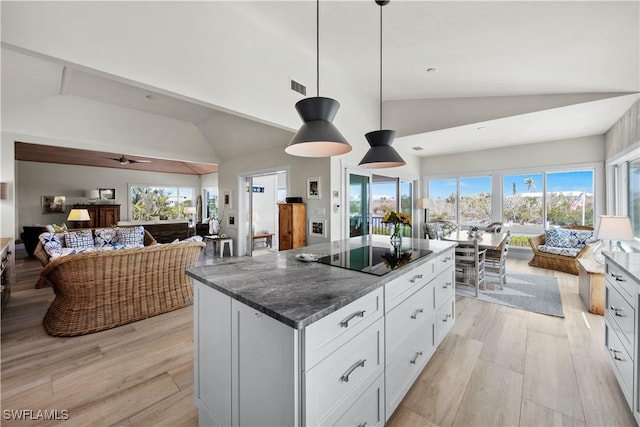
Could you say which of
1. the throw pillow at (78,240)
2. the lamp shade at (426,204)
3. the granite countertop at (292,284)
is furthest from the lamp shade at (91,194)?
the lamp shade at (426,204)

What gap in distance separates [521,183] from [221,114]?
6.98 meters

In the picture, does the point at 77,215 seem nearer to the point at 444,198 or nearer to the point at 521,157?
the point at 444,198

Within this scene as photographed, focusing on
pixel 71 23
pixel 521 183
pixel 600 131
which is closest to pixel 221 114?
pixel 71 23

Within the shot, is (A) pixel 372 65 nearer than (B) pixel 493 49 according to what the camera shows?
No

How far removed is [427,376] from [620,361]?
4.01ft

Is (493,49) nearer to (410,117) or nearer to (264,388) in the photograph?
(410,117)

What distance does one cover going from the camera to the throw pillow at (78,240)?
4.67 metres

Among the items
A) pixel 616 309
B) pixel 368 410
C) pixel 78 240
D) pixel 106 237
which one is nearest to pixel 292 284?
pixel 368 410

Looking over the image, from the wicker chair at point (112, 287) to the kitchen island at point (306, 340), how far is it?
1.84 m

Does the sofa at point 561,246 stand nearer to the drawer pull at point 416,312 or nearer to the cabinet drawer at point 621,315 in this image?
the cabinet drawer at point 621,315

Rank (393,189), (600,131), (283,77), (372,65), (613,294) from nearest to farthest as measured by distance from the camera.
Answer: (613,294) → (283,77) → (372,65) → (600,131) → (393,189)

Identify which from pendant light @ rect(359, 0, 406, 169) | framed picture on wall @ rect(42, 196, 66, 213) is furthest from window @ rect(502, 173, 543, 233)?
framed picture on wall @ rect(42, 196, 66, 213)

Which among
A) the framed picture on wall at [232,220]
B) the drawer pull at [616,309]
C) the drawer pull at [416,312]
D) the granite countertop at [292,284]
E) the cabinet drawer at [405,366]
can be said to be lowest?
the cabinet drawer at [405,366]

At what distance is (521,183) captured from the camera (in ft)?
20.6
